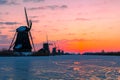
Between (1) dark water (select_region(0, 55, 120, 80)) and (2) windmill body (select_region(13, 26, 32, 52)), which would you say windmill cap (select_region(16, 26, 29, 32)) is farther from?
(1) dark water (select_region(0, 55, 120, 80))

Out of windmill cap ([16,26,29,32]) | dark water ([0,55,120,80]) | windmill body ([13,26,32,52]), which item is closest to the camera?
dark water ([0,55,120,80])

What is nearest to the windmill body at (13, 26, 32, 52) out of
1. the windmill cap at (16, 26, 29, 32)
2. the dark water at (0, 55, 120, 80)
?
the windmill cap at (16, 26, 29, 32)

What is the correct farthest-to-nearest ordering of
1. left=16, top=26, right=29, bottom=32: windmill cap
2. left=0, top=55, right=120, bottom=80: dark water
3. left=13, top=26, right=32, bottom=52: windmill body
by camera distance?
left=16, top=26, right=29, bottom=32: windmill cap
left=13, top=26, right=32, bottom=52: windmill body
left=0, top=55, right=120, bottom=80: dark water

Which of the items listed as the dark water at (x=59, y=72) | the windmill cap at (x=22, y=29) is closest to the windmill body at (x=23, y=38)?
the windmill cap at (x=22, y=29)

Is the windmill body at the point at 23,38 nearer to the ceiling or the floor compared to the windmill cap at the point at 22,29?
nearer to the floor

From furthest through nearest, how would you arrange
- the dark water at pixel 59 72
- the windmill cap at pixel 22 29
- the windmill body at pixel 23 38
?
the windmill cap at pixel 22 29, the windmill body at pixel 23 38, the dark water at pixel 59 72

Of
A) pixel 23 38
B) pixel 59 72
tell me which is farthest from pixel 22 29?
pixel 59 72

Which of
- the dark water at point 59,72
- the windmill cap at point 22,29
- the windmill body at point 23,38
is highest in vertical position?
the windmill cap at point 22,29

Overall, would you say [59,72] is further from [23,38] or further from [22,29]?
[22,29]

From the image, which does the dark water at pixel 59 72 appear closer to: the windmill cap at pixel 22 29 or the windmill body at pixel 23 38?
the windmill body at pixel 23 38

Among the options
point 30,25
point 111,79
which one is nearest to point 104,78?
point 111,79

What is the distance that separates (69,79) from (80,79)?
1593 mm

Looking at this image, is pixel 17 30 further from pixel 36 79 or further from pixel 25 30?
pixel 36 79

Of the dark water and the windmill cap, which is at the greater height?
the windmill cap
